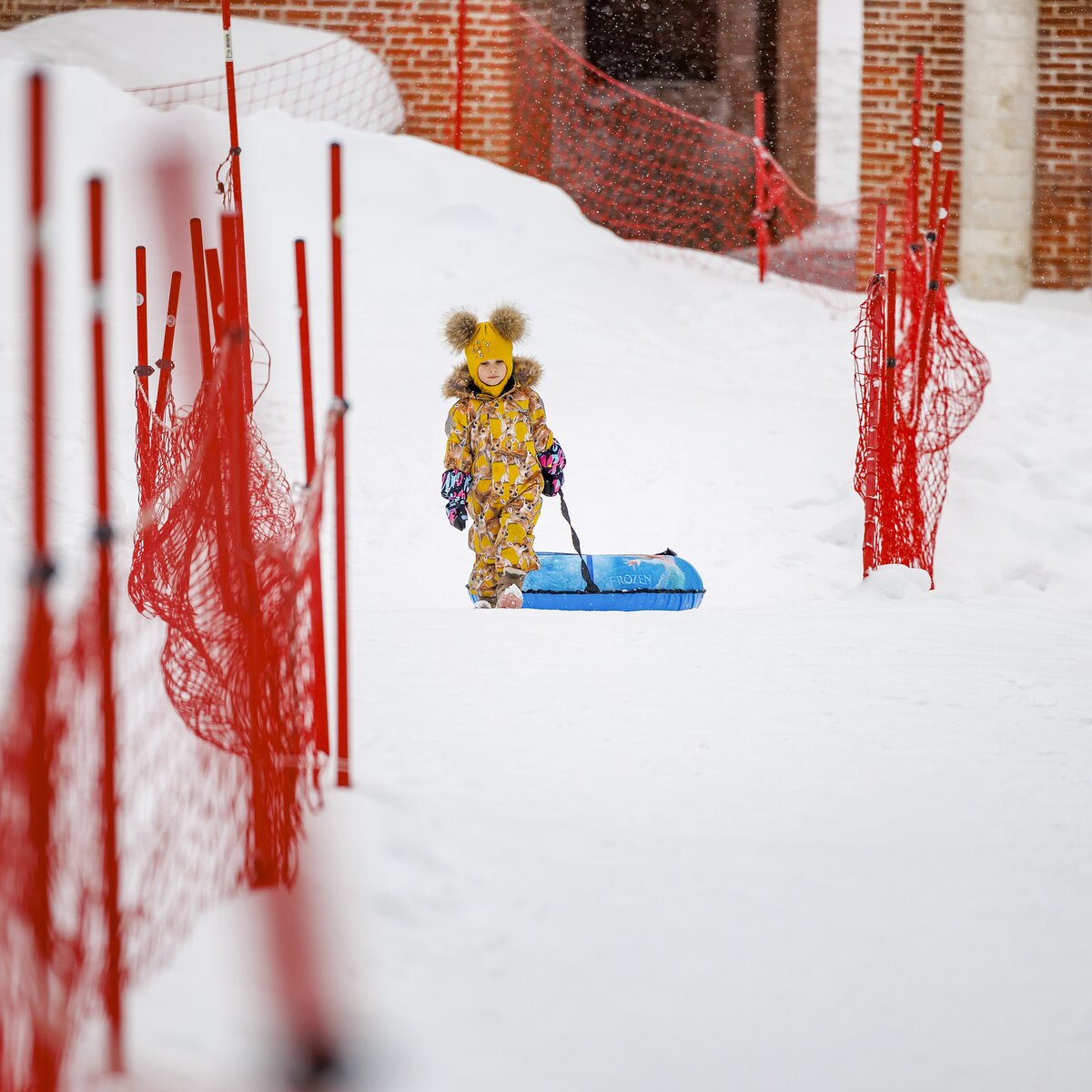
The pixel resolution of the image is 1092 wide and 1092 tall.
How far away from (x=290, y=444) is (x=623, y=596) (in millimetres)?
2514

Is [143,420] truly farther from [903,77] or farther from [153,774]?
[903,77]

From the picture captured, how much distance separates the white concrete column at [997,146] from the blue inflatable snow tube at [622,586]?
7.09 meters

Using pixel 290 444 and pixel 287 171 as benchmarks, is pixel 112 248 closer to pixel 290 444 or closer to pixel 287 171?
pixel 287 171

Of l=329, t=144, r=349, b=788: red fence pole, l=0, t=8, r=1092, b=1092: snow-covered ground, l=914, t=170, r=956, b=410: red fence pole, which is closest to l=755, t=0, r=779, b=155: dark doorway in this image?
l=0, t=8, r=1092, b=1092: snow-covered ground

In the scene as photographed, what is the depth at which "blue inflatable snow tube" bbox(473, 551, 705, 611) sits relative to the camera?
508 cm

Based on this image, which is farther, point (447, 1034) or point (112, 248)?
point (112, 248)

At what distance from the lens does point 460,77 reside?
1038cm

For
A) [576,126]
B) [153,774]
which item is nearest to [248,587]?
[153,774]

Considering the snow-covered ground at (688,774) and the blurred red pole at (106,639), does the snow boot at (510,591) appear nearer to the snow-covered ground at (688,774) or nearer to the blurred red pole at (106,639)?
the snow-covered ground at (688,774)

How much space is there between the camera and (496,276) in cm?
906

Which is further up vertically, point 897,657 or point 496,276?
point 496,276

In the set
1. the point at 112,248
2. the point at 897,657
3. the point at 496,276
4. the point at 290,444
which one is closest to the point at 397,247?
the point at 496,276

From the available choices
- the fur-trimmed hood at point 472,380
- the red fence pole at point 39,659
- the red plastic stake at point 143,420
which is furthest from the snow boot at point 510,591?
the red fence pole at point 39,659

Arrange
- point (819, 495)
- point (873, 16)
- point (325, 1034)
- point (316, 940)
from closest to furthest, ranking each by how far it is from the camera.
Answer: point (325, 1034), point (316, 940), point (819, 495), point (873, 16)
